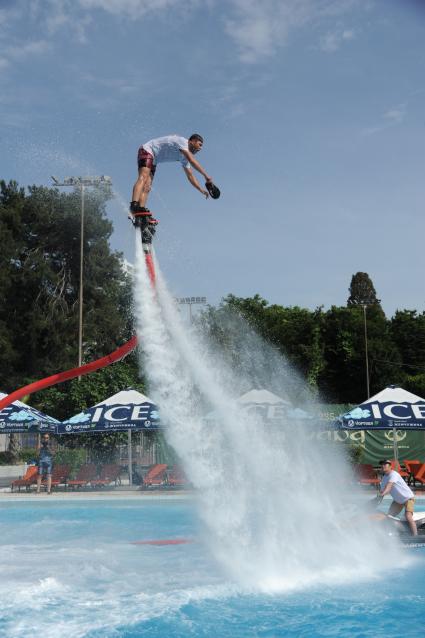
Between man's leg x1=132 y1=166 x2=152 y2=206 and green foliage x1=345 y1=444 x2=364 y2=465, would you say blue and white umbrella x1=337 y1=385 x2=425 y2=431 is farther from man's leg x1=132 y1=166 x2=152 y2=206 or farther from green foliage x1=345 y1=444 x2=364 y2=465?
man's leg x1=132 y1=166 x2=152 y2=206

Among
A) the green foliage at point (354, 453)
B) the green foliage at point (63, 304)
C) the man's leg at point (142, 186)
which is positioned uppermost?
the green foliage at point (63, 304)

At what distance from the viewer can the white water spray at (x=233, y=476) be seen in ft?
36.9

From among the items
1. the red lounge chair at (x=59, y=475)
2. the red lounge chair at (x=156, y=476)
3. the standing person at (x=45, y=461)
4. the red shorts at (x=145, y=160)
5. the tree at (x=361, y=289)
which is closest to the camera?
the red shorts at (x=145, y=160)

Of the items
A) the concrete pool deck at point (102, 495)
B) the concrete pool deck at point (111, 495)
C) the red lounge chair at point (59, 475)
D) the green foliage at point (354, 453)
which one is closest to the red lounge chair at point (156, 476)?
the concrete pool deck at point (111, 495)

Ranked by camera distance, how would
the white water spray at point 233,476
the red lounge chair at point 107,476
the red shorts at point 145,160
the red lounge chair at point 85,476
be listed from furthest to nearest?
the red lounge chair at point 107,476
the red lounge chair at point 85,476
the white water spray at point 233,476
the red shorts at point 145,160

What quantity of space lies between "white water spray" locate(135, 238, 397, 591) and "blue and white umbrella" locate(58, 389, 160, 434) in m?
11.6

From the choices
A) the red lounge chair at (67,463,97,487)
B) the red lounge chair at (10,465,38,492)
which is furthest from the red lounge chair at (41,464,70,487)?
the red lounge chair at (10,465,38,492)

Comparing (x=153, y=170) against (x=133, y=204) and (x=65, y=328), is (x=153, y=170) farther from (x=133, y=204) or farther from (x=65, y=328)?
(x=65, y=328)

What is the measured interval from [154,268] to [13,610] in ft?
17.4

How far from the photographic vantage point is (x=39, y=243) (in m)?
51.5

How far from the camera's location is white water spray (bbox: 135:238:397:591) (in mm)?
11234

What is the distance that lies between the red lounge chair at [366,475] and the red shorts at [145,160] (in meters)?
16.3

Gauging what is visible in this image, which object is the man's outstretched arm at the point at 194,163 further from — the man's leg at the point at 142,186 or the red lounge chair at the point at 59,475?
the red lounge chair at the point at 59,475

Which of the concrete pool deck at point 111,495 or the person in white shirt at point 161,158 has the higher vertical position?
the person in white shirt at point 161,158
